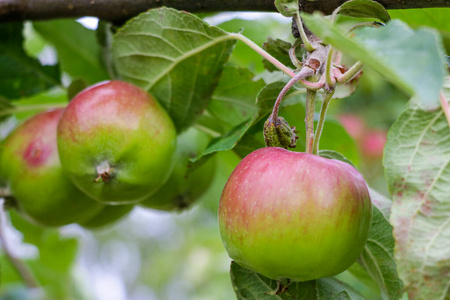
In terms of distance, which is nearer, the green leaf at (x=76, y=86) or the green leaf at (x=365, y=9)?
the green leaf at (x=365, y=9)

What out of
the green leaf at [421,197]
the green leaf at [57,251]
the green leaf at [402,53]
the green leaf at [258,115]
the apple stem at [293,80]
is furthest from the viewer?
the green leaf at [57,251]

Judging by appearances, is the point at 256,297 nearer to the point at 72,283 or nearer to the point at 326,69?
the point at 326,69

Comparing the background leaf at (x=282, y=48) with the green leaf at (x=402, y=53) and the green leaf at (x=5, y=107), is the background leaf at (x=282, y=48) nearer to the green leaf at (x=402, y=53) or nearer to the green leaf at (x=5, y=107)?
→ the green leaf at (x=402, y=53)

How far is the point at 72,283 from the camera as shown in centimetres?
219

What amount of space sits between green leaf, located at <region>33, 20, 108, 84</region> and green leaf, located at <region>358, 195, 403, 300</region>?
729 millimetres

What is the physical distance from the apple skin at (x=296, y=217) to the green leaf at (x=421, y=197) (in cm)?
6

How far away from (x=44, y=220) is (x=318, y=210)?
2.02 ft

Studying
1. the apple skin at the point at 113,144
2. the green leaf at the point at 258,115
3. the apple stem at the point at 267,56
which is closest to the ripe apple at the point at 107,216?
the apple skin at the point at 113,144

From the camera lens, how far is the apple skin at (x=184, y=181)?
3.79 feet

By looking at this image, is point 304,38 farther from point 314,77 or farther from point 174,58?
point 174,58

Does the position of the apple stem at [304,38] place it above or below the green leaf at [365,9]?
below

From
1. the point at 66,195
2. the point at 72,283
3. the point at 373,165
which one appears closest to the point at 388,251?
the point at 66,195

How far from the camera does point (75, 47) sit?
1274 mm

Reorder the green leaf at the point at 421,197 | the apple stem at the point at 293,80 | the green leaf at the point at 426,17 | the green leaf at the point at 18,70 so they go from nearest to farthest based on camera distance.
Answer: the green leaf at the point at 421,197 < the apple stem at the point at 293,80 < the green leaf at the point at 426,17 < the green leaf at the point at 18,70
